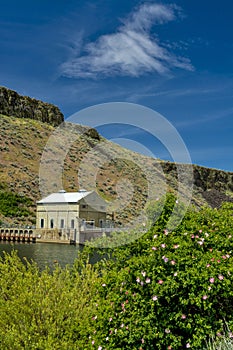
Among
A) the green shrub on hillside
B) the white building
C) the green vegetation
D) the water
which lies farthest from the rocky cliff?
the green shrub on hillside

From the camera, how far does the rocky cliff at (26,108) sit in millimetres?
120062

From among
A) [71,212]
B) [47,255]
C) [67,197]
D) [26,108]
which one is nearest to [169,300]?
[47,255]

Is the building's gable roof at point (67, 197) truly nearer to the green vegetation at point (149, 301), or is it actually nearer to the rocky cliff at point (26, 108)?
the green vegetation at point (149, 301)

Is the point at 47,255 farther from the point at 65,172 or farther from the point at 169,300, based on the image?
the point at 65,172

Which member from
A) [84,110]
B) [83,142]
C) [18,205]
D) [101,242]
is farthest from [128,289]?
[83,142]

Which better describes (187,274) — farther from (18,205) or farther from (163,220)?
(18,205)

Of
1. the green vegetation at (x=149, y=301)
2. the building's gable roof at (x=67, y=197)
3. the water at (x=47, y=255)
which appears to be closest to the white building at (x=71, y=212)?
the building's gable roof at (x=67, y=197)

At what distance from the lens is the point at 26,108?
424 ft

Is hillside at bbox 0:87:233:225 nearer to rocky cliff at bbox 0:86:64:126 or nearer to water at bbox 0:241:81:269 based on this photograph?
water at bbox 0:241:81:269

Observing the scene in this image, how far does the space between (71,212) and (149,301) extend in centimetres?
4517

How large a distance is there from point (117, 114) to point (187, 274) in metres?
6.86

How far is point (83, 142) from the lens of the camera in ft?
338

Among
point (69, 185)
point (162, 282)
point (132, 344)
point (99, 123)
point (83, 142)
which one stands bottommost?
point (132, 344)

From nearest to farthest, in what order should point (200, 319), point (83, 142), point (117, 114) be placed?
point (200, 319) → point (117, 114) → point (83, 142)
